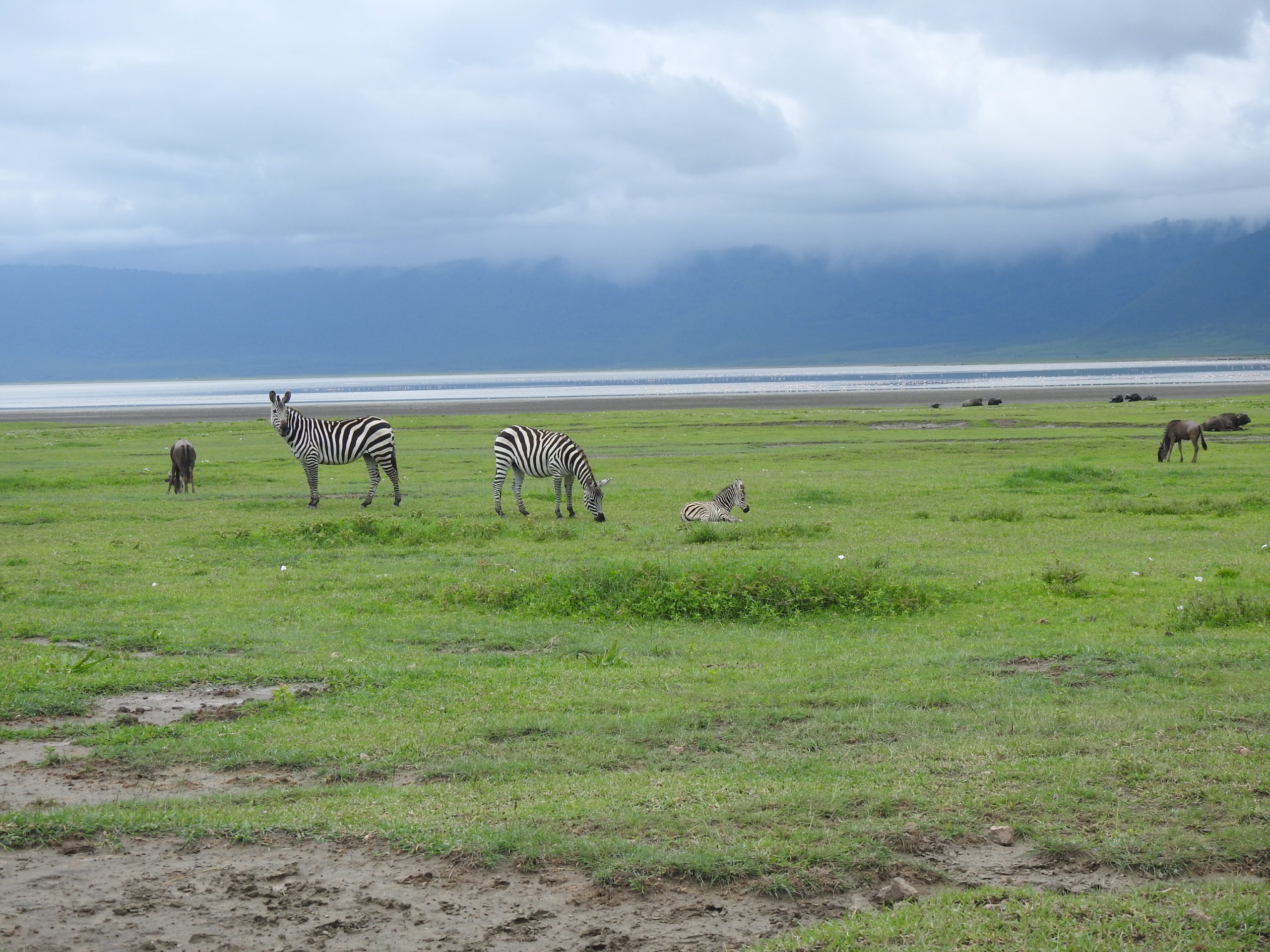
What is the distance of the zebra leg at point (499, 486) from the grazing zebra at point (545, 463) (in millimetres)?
10

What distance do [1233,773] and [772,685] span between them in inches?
149

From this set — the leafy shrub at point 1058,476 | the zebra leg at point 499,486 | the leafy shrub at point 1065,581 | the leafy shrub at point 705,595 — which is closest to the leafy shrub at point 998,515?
the leafy shrub at point 1058,476

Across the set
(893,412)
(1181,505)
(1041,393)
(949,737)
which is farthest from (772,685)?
(1041,393)

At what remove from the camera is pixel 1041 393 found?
97.2 m

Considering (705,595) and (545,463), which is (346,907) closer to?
(705,595)

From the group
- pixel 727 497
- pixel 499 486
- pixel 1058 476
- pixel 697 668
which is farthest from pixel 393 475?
pixel 697 668

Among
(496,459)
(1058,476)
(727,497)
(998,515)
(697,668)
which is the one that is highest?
(496,459)

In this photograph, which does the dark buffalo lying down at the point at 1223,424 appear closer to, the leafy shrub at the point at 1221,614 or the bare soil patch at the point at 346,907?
the leafy shrub at the point at 1221,614

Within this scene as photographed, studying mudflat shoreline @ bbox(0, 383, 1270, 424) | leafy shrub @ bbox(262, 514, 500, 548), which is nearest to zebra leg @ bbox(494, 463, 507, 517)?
leafy shrub @ bbox(262, 514, 500, 548)

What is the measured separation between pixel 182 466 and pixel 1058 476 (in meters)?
21.4

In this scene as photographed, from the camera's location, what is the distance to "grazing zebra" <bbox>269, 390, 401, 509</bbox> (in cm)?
2725

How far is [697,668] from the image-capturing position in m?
11.1

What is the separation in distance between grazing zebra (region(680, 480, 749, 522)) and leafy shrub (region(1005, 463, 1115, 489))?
24.2ft

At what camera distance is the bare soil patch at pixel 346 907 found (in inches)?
228
